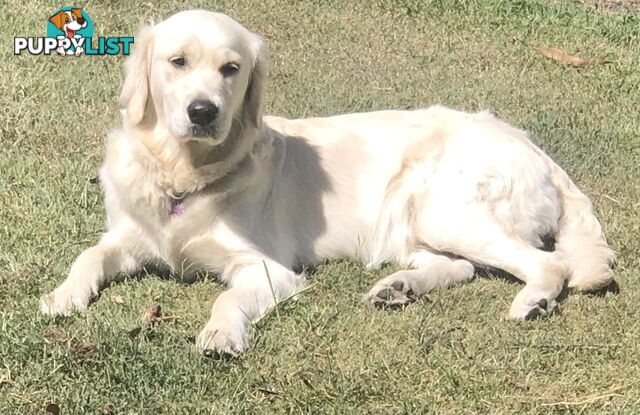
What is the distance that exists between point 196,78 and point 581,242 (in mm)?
2068

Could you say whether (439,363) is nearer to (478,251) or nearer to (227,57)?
(478,251)

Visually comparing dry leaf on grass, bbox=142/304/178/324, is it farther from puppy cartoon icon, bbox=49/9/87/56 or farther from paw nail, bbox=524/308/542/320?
puppy cartoon icon, bbox=49/9/87/56

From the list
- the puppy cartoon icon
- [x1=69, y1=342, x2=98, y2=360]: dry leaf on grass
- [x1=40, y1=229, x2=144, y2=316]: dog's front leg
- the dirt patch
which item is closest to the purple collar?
[x1=40, y1=229, x2=144, y2=316]: dog's front leg

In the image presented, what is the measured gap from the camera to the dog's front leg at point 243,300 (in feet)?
12.4

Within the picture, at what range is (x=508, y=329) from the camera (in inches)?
166

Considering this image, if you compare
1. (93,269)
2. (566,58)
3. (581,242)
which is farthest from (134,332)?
(566,58)

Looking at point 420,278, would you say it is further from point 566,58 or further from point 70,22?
point 70,22

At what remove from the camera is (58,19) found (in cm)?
800

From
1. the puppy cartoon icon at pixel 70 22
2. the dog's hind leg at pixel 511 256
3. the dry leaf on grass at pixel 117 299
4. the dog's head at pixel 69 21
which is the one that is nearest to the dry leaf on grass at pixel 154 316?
the dry leaf on grass at pixel 117 299

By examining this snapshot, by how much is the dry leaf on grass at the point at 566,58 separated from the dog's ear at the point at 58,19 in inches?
158

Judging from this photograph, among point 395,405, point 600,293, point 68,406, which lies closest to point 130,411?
point 68,406

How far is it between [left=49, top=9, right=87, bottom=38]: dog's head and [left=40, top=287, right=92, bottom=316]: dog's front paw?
13.3ft

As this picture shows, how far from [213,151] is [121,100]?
50 centimetres

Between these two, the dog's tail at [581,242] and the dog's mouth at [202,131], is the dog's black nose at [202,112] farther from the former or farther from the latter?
the dog's tail at [581,242]
